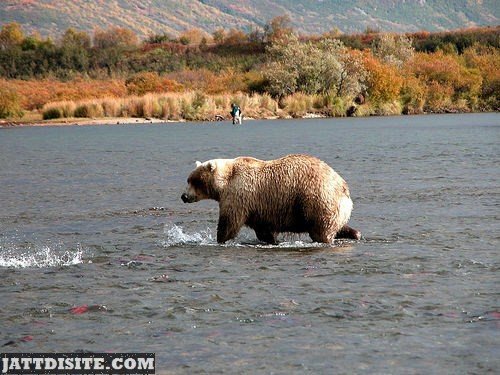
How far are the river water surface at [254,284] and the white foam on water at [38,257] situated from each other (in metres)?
0.03

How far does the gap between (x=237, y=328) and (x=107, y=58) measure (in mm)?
126001

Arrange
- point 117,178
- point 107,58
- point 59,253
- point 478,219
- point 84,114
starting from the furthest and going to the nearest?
point 107,58 → point 84,114 → point 117,178 → point 478,219 → point 59,253

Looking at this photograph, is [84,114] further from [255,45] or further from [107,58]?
[255,45]

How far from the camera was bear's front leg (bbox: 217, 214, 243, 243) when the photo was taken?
14.5 m

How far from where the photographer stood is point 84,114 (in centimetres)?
7788

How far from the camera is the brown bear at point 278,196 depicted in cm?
1388

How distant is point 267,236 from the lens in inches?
586

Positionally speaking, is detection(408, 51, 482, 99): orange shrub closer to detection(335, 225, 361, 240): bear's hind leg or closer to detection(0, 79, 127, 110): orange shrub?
detection(0, 79, 127, 110): orange shrub

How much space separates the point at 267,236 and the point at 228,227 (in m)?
0.75

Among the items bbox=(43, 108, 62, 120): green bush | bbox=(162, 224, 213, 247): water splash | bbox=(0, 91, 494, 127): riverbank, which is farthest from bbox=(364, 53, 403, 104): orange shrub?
bbox=(162, 224, 213, 247): water splash

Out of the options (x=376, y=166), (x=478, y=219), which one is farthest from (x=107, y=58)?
(x=478, y=219)

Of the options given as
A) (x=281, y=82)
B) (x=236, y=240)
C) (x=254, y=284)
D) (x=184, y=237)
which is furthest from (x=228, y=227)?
(x=281, y=82)

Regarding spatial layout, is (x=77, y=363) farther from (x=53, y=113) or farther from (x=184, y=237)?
(x=53, y=113)

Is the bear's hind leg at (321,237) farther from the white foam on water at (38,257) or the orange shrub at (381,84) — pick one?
the orange shrub at (381,84)
